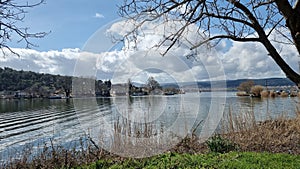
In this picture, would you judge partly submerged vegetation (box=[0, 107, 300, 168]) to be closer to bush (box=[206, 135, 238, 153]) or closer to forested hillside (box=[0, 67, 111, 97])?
bush (box=[206, 135, 238, 153])

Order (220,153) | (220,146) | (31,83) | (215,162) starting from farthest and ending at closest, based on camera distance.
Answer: (31,83) → (220,146) → (220,153) → (215,162)

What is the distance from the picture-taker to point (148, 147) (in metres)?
6.58

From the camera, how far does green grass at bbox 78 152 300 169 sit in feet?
13.8

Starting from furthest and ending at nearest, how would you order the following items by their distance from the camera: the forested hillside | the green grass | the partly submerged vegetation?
the forested hillside < the partly submerged vegetation < the green grass

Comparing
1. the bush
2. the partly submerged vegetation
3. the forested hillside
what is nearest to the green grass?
the partly submerged vegetation

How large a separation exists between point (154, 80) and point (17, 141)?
10053 mm

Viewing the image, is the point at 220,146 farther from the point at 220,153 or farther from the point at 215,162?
the point at 215,162

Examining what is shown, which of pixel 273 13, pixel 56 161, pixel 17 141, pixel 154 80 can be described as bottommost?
pixel 17 141

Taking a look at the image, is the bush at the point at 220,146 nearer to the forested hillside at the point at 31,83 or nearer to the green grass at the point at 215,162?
the green grass at the point at 215,162

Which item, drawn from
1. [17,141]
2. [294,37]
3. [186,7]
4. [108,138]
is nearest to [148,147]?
[108,138]

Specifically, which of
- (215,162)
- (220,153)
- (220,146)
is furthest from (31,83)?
(215,162)

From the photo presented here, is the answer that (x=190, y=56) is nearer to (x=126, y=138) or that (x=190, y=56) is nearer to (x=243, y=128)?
(x=126, y=138)

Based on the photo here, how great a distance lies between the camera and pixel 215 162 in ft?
14.5

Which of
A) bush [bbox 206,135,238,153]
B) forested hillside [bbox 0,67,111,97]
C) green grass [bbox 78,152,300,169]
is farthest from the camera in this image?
forested hillside [bbox 0,67,111,97]
